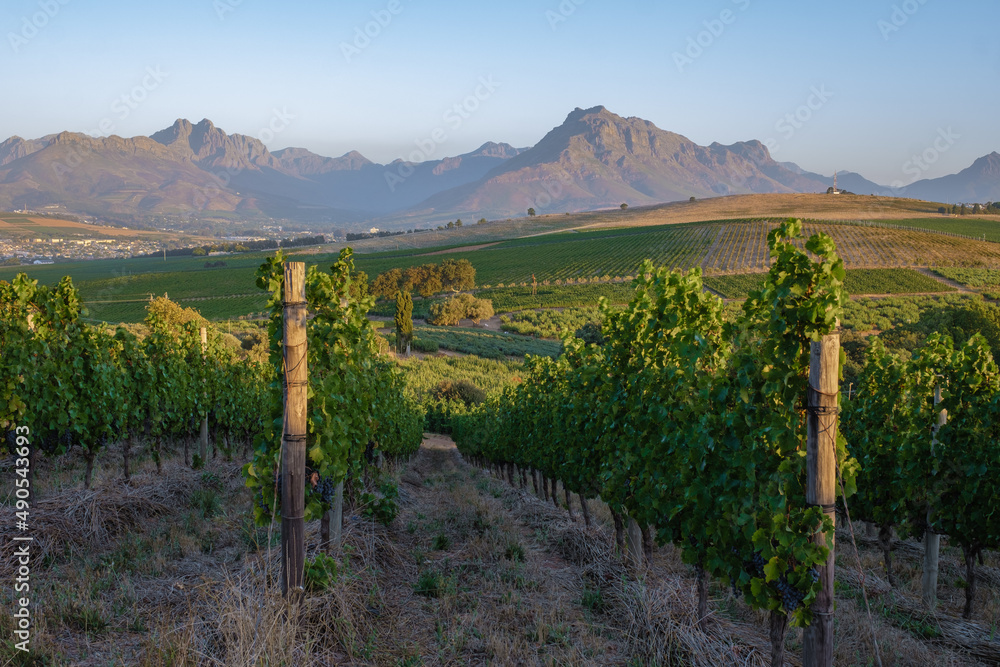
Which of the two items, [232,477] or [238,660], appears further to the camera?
[232,477]

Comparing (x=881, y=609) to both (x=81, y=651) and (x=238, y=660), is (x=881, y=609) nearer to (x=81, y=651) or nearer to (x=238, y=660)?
(x=238, y=660)

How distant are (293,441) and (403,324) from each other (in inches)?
1576

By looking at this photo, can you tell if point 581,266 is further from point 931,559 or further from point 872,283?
point 931,559

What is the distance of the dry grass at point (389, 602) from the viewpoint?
4113 millimetres

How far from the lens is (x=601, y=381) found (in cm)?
769

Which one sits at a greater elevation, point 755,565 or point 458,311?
point 755,565

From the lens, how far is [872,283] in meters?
58.7

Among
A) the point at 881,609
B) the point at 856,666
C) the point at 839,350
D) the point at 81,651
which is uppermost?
the point at 839,350

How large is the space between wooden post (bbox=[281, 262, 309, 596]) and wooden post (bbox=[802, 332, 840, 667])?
3556 mm

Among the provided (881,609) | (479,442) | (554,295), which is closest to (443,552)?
(881,609)

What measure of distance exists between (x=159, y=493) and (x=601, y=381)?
6.27m

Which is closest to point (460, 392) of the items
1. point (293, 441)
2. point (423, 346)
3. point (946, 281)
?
point (423, 346)

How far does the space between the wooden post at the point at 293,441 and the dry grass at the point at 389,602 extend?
0.19m

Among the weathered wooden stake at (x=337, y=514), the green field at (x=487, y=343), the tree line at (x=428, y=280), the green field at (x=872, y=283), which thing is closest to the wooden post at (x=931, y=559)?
the weathered wooden stake at (x=337, y=514)
